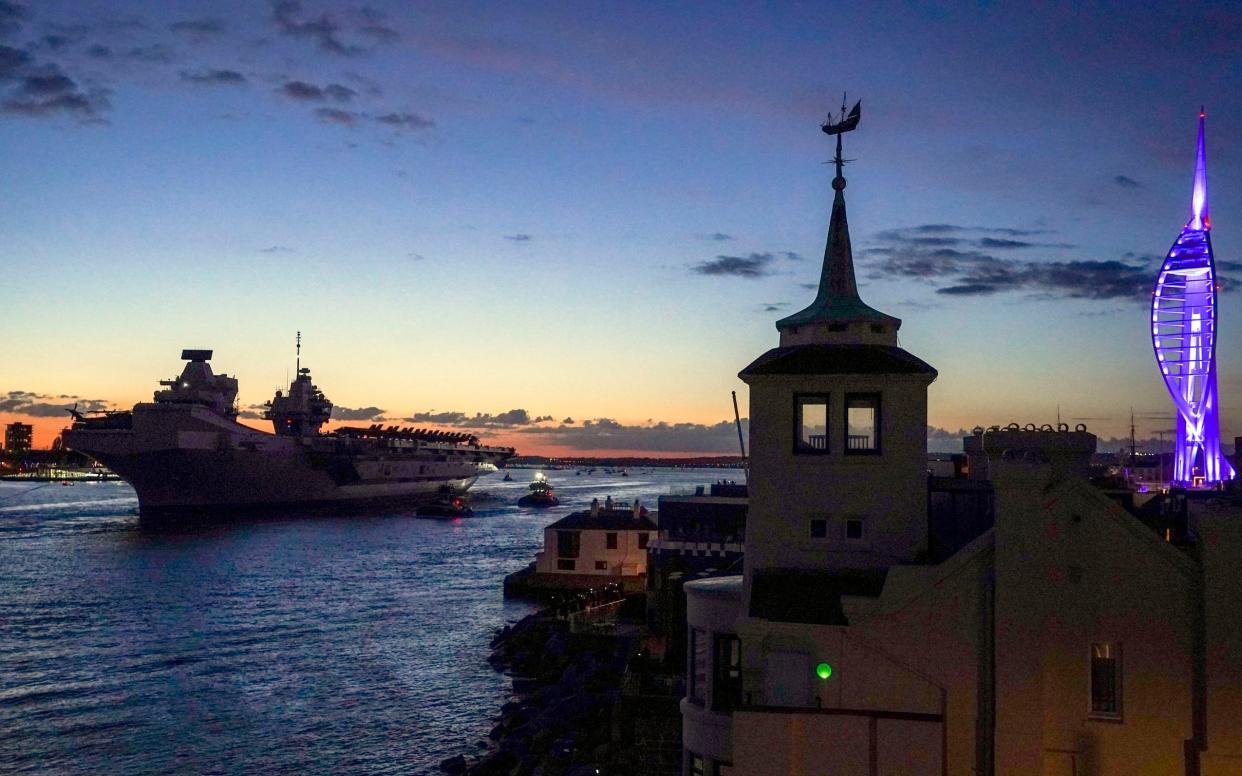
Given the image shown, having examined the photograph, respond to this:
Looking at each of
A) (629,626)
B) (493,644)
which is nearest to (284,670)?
(493,644)

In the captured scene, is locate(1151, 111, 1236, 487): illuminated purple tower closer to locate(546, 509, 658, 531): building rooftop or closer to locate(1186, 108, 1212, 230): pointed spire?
locate(1186, 108, 1212, 230): pointed spire

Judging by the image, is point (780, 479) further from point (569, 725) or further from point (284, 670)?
point (284, 670)

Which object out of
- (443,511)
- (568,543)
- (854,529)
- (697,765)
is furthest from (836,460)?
(443,511)

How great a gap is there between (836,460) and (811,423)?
2.10ft

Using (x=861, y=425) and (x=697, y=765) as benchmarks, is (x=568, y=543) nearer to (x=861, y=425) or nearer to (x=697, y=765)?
(x=697, y=765)

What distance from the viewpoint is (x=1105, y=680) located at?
11.4m

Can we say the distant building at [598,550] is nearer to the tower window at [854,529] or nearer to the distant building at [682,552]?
the distant building at [682,552]

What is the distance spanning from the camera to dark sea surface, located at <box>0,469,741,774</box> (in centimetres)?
2859

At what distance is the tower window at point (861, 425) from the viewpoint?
563 inches

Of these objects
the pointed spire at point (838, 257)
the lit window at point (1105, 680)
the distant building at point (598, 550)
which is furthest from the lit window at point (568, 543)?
the lit window at point (1105, 680)

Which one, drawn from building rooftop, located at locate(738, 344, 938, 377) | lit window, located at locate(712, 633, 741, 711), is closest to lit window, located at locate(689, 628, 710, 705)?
lit window, located at locate(712, 633, 741, 711)

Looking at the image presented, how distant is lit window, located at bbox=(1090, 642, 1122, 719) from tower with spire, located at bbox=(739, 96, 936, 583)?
308 cm

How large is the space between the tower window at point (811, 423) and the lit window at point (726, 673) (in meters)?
2.90

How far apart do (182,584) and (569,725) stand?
40555 mm
